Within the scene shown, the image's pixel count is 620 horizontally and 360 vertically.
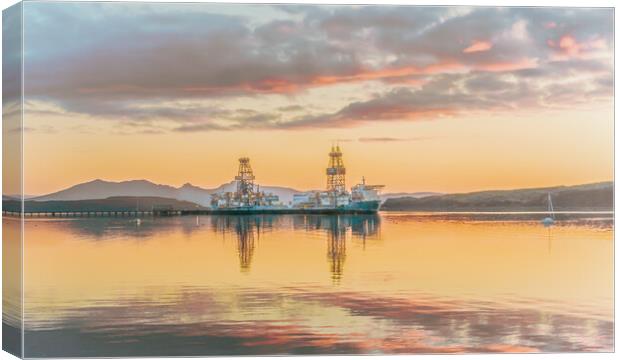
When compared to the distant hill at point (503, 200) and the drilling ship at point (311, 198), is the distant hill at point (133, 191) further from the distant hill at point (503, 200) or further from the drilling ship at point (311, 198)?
the distant hill at point (503, 200)

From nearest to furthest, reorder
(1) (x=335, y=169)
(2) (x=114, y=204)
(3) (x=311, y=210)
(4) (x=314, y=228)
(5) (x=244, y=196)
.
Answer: (2) (x=114, y=204)
(1) (x=335, y=169)
(5) (x=244, y=196)
(3) (x=311, y=210)
(4) (x=314, y=228)

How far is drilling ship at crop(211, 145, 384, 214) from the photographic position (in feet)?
52.6

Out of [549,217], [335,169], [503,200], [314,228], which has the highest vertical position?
[335,169]

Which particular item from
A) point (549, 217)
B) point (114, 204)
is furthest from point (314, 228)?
point (549, 217)

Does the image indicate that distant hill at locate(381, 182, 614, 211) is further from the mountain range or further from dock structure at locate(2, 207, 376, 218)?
dock structure at locate(2, 207, 376, 218)

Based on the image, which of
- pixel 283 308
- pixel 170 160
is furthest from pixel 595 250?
pixel 170 160

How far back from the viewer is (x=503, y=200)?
16.7 m

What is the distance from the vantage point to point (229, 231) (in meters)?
16.6

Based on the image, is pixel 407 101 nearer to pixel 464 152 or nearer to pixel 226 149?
pixel 464 152

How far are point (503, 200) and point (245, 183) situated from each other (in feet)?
11.1

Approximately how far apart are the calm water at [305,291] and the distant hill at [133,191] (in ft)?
1.21

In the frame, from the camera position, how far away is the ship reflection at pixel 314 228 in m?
15.9

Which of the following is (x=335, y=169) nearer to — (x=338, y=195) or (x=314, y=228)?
(x=338, y=195)

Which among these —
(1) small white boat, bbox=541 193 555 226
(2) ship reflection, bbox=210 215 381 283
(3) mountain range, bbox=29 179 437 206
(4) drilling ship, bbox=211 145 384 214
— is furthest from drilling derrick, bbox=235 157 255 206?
(1) small white boat, bbox=541 193 555 226
